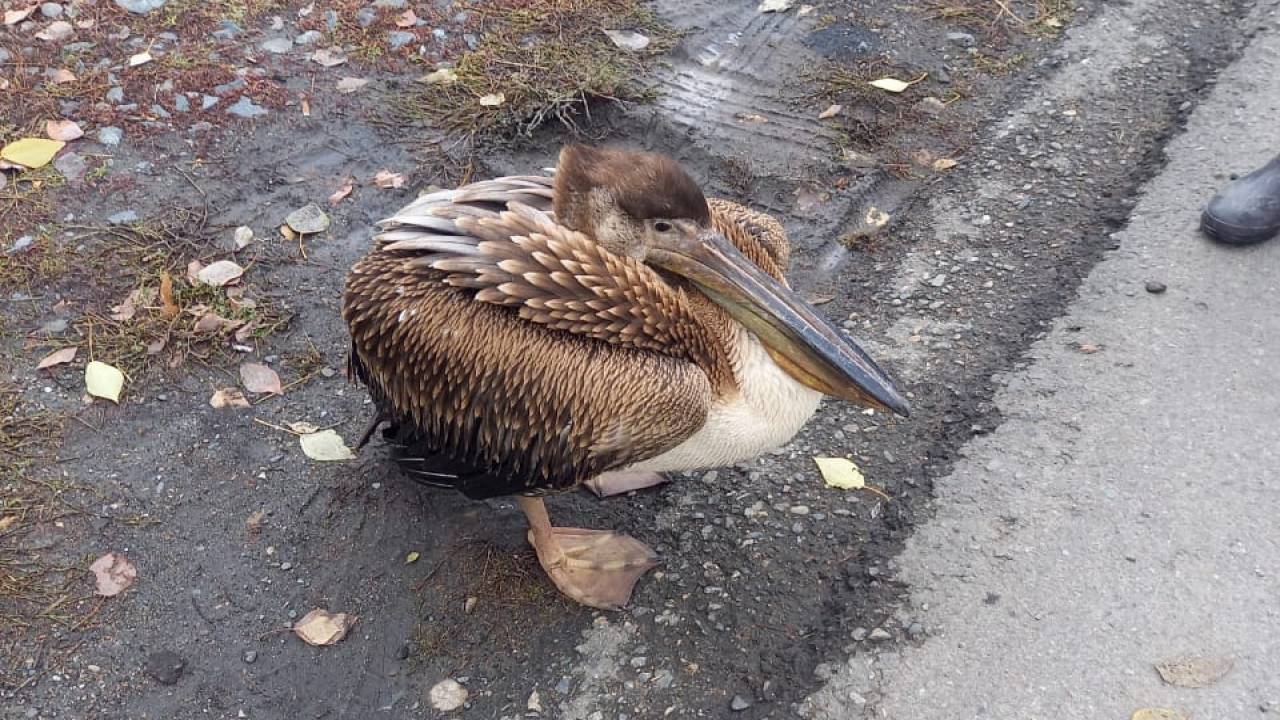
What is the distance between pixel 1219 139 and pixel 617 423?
3.20 metres

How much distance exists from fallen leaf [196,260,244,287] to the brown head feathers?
1.84 metres

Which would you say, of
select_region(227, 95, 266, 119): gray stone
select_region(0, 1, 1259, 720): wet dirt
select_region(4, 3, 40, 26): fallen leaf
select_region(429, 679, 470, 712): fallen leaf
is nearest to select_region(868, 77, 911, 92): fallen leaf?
select_region(0, 1, 1259, 720): wet dirt

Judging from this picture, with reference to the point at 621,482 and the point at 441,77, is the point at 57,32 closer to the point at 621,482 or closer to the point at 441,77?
the point at 441,77

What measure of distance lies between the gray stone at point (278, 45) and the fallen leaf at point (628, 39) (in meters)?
1.52

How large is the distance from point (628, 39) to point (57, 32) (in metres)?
2.72

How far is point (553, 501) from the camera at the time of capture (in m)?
3.21

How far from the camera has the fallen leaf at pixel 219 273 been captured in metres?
3.72

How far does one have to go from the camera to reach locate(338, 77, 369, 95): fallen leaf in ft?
14.9

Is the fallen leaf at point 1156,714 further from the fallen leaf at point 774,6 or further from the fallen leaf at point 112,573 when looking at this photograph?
the fallen leaf at point 774,6

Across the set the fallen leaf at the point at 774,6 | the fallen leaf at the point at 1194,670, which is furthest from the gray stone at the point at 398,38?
the fallen leaf at the point at 1194,670

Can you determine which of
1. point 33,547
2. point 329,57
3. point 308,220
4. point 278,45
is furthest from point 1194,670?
point 278,45

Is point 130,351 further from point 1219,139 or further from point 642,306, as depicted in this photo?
point 1219,139

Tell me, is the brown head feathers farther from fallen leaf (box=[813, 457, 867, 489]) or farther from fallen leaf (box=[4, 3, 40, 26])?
fallen leaf (box=[4, 3, 40, 26])

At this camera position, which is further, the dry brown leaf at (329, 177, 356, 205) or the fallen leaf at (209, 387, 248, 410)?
the dry brown leaf at (329, 177, 356, 205)
